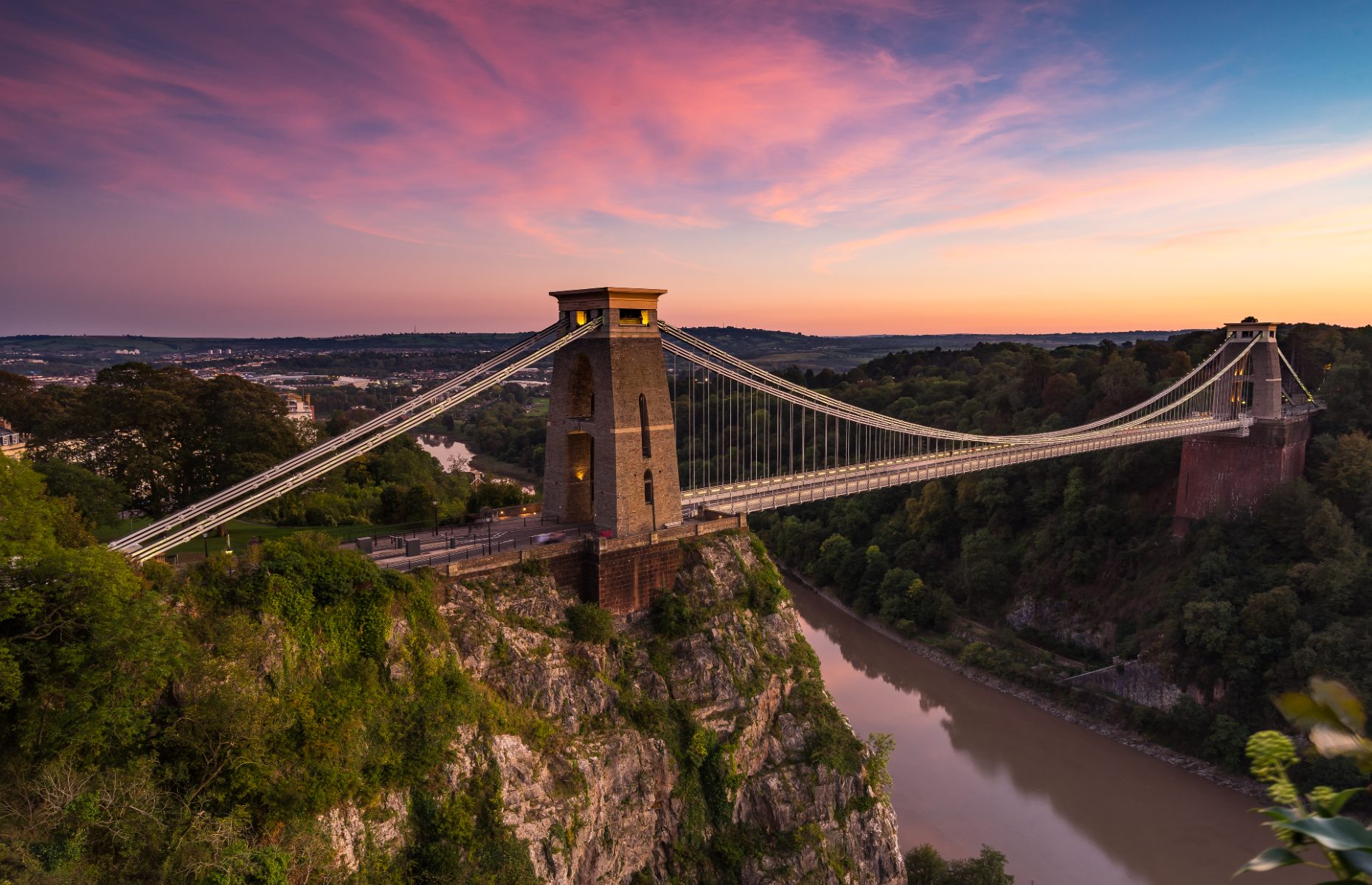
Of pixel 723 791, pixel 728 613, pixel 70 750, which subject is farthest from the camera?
pixel 728 613

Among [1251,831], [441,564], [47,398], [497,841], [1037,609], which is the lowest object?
[1251,831]

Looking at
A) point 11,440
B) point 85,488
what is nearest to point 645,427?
point 85,488

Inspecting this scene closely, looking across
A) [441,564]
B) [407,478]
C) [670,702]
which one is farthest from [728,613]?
[407,478]

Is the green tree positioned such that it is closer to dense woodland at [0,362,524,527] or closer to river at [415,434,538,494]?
dense woodland at [0,362,524,527]

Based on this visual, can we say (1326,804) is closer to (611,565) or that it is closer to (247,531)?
(611,565)

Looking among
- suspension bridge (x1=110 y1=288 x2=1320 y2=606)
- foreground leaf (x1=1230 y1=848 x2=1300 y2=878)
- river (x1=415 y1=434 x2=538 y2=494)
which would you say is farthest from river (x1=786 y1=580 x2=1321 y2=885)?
river (x1=415 y1=434 x2=538 y2=494)

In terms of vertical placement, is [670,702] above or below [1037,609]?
above

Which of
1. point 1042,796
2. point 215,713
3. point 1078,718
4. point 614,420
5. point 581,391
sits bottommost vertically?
point 1042,796

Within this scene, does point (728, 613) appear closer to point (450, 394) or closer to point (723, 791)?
point (723, 791)
